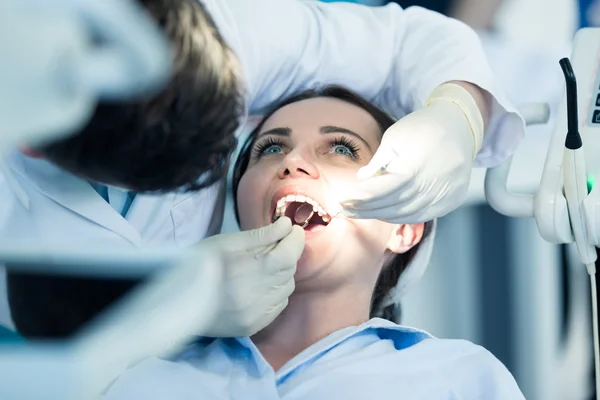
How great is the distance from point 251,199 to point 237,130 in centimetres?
20

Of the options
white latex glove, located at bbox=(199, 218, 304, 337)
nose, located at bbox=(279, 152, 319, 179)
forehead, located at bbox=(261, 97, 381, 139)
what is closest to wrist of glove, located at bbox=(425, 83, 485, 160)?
forehead, located at bbox=(261, 97, 381, 139)

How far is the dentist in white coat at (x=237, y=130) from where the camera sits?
922mm

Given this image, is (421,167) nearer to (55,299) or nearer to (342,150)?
(342,150)

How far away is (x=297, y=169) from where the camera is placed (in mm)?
1286

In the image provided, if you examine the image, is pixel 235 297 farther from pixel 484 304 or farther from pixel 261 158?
pixel 484 304

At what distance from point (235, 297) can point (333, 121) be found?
39cm

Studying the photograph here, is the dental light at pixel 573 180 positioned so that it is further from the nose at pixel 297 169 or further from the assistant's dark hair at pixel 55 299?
the assistant's dark hair at pixel 55 299

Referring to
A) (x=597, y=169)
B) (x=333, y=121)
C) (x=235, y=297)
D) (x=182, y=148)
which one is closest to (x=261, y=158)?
(x=333, y=121)

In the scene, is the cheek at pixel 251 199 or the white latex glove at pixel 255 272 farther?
the cheek at pixel 251 199

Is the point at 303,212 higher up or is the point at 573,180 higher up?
the point at 573,180

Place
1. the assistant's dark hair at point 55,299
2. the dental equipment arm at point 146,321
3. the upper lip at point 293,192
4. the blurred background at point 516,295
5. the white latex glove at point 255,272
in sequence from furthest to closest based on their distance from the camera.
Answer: the blurred background at point 516,295 < the upper lip at point 293,192 < the white latex glove at point 255,272 < the assistant's dark hair at point 55,299 < the dental equipment arm at point 146,321

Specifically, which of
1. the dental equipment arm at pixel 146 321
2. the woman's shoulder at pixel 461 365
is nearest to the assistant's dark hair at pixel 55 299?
the dental equipment arm at pixel 146 321

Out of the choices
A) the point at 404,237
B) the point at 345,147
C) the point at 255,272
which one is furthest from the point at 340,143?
the point at 255,272

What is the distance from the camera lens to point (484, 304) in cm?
171
